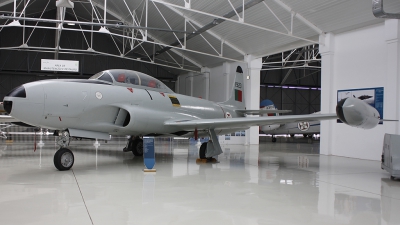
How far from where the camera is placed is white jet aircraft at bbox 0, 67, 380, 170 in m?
6.45

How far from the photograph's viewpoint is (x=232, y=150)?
584 inches

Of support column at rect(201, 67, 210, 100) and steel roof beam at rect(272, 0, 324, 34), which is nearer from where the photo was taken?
steel roof beam at rect(272, 0, 324, 34)

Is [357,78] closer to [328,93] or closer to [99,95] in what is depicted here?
[328,93]

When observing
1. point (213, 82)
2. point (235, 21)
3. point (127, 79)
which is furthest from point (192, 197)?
point (213, 82)

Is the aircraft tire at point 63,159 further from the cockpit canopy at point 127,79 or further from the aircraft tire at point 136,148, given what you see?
the aircraft tire at point 136,148

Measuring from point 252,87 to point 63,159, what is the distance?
13328mm

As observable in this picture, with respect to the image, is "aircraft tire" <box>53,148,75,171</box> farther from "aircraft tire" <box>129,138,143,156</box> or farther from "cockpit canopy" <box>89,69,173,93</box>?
"aircraft tire" <box>129,138,143,156</box>

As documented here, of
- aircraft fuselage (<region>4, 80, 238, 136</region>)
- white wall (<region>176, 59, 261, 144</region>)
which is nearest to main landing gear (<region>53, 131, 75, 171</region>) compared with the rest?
aircraft fuselage (<region>4, 80, 238, 136</region>)

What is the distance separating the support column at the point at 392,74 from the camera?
10641mm

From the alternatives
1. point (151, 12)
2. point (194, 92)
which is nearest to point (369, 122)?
point (151, 12)

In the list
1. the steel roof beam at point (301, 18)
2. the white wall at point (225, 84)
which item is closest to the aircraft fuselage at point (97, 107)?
the steel roof beam at point (301, 18)

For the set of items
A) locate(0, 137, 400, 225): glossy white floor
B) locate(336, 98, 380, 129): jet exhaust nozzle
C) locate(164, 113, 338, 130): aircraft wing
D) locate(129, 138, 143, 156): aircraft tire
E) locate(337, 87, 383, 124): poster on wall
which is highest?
locate(337, 87, 383, 124): poster on wall

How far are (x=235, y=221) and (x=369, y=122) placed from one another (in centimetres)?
422

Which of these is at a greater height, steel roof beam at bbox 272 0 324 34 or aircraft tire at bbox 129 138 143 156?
steel roof beam at bbox 272 0 324 34
